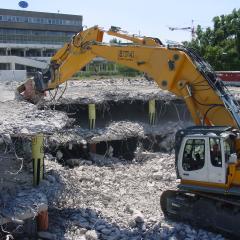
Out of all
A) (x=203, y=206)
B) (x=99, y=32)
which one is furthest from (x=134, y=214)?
(x=99, y=32)

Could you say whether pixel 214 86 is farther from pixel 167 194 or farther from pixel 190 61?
pixel 167 194

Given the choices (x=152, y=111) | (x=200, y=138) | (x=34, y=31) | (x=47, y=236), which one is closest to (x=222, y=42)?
(x=152, y=111)

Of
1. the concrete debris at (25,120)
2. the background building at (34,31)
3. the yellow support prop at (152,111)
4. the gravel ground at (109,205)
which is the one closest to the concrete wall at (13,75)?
the background building at (34,31)

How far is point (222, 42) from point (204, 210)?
40.8 meters

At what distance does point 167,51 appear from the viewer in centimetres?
1070

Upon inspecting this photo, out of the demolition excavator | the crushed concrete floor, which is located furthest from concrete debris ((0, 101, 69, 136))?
the demolition excavator

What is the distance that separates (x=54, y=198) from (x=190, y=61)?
4.48 metres

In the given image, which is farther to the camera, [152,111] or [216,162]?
[152,111]

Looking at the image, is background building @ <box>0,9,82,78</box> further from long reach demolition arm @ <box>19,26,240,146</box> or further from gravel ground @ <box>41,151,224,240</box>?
long reach demolition arm @ <box>19,26,240,146</box>

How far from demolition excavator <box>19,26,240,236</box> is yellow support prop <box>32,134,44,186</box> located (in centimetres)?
291

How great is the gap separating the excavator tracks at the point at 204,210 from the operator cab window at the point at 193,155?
0.68m

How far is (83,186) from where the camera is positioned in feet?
43.8

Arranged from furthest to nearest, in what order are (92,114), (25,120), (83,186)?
(92,114)
(83,186)
(25,120)

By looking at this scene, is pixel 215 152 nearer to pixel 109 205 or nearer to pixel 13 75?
pixel 109 205
